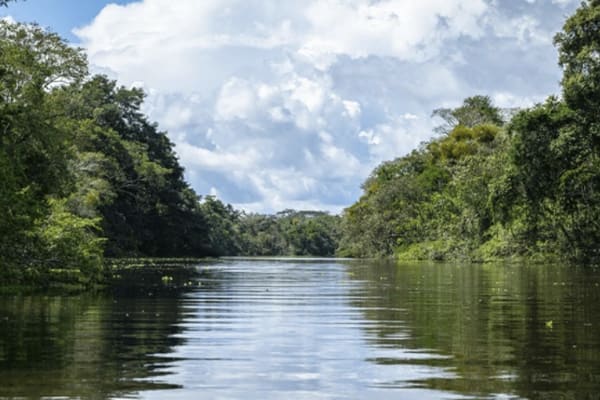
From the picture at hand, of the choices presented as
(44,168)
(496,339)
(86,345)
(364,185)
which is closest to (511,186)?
(44,168)

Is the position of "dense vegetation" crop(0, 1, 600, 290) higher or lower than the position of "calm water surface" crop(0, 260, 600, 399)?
higher

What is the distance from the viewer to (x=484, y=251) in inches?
3061

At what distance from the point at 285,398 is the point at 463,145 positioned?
102231mm

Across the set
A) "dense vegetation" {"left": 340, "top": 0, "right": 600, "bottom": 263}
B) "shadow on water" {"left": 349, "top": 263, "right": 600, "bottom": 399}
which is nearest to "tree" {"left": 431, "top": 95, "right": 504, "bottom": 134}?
"dense vegetation" {"left": 340, "top": 0, "right": 600, "bottom": 263}

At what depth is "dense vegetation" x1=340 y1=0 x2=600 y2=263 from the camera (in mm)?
50250

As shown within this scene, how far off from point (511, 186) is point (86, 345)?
146ft

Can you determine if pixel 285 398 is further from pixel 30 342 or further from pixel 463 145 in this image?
pixel 463 145

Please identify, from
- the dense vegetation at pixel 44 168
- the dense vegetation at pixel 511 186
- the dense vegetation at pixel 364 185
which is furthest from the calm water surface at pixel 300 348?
the dense vegetation at pixel 511 186

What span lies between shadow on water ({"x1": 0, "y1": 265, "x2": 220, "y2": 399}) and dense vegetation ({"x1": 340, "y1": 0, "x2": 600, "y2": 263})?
33380mm

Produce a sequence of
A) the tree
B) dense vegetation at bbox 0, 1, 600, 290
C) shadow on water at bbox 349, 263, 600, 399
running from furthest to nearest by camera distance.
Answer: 1. the tree
2. dense vegetation at bbox 0, 1, 600, 290
3. shadow on water at bbox 349, 263, 600, 399

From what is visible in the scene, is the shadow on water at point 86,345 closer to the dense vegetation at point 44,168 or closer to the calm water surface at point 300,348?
the calm water surface at point 300,348

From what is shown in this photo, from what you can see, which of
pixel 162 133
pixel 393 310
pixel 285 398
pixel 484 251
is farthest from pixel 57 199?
pixel 162 133

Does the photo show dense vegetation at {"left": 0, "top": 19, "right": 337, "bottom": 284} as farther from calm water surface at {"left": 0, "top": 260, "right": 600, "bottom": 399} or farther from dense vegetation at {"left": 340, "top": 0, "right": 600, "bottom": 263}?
dense vegetation at {"left": 340, "top": 0, "right": 600, "bottom": 263}

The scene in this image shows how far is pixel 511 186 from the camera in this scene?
Answer: 55.4m
